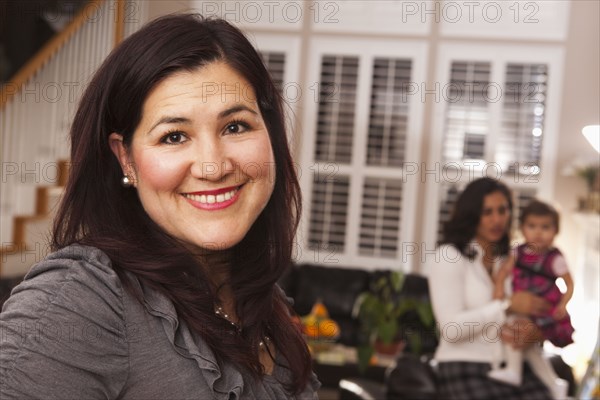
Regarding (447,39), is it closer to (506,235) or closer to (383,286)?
(383,286)

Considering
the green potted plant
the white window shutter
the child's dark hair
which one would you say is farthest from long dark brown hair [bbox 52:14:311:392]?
the white window shutter

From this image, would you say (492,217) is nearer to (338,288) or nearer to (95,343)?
(95,343)

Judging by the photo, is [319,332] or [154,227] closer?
[154,227]

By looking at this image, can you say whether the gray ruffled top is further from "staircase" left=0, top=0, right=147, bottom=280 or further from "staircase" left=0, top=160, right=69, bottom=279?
"staircase" left=0, top=160, right=69, bottom=279

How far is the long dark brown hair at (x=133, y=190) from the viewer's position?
48cm

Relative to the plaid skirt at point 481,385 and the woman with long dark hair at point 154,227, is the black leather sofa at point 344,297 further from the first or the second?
the woman with long dark hair at point 154,227

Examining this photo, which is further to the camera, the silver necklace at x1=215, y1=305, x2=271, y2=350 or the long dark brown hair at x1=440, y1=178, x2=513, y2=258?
the long dark brown hair at x1=440, y1=178, x2=513, y2=258

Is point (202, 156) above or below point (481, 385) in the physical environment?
above

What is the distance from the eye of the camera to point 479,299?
1131mm

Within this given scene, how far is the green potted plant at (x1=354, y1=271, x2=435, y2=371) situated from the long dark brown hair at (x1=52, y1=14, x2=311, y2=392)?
1.85 meters

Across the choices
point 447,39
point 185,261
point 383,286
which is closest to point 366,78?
point 447,39

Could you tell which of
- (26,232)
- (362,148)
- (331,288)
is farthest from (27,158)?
(362,148)

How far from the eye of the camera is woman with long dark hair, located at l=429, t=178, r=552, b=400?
1120 millimetres

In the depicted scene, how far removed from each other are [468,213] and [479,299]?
4.9 inches
